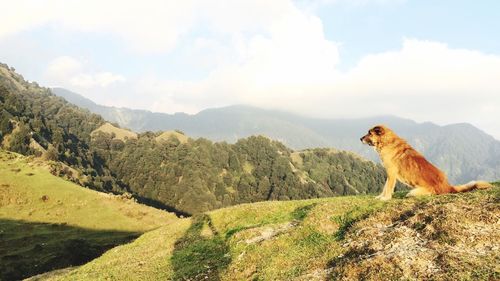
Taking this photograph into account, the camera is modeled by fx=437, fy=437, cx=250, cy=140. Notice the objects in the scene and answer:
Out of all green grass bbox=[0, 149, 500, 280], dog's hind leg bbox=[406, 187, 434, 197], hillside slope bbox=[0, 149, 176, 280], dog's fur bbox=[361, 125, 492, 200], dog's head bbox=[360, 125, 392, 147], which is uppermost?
dog's head bbox=[360, 125, 392, 147]

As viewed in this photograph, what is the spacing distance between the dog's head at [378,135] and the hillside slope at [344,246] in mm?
2771

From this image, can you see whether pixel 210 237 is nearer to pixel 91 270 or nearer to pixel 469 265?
pixel 91 270

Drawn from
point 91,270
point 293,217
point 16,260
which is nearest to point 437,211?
point 293,217

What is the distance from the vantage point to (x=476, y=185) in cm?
1972

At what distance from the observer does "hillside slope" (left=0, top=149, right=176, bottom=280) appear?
61.9 metres

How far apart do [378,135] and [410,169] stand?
2.14 m

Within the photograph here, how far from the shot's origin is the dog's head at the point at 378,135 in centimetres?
1986

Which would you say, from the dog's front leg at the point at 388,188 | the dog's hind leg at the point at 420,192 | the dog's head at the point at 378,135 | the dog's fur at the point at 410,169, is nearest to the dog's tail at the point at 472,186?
the dog's fur at the point at 410,169

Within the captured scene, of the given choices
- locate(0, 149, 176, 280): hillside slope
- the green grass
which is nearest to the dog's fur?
the green grass

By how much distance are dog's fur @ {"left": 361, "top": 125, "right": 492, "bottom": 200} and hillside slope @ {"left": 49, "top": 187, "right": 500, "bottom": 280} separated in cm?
73

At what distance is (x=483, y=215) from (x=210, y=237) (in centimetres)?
1501

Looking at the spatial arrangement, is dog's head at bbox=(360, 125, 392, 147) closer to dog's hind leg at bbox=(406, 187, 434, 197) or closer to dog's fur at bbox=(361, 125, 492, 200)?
dog's fur at bbox=(361, 125, 492, 200)

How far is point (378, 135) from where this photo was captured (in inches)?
786

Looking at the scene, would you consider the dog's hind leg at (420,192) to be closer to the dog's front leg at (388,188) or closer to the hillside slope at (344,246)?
the hillside slope at (344,246)
